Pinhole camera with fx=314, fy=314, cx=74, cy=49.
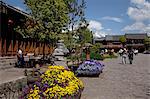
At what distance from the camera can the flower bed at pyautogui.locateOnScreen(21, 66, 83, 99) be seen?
7.42 metres

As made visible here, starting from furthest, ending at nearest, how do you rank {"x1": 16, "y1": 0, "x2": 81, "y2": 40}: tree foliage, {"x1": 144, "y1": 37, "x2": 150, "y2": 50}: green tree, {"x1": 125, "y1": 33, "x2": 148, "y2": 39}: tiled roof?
{"x1": 125, "y1": 33, "x2": 148, "y2": 39}: tiled roof < {"x1": 144, "y1": 37, "x2": 150, "y2": 50}: green tree < {"x1": 16, "y1": 0, "x2": 81, "y2": 40}: tree foliage

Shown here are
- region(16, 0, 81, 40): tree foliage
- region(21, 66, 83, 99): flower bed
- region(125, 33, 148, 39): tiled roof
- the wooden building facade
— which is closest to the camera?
region(21, 66, 83, 99): flower bed

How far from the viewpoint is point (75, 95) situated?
8.20 meters

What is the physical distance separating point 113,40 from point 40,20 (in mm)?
106931

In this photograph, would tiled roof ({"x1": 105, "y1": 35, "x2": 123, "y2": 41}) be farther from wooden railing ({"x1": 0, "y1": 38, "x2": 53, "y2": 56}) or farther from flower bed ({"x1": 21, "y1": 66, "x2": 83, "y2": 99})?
flower bed ({"x1": 21, "y1": 66, "x2": 83, "y2": 99})

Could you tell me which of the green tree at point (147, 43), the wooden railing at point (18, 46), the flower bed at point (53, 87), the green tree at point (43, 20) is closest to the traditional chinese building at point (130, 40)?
the green tree at point (147, 43)

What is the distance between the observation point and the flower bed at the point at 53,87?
292 inches

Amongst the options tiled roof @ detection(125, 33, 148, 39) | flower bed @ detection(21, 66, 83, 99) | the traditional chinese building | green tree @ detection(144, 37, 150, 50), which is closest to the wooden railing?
flower bed @ detection(21, 66, 83, 99)

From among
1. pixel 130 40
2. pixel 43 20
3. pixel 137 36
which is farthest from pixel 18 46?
pixel 137 36

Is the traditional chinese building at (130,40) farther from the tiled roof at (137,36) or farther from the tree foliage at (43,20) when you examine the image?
the tree foliage at (43,20)

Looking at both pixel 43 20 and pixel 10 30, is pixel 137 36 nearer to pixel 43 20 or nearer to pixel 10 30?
pixel 43 20

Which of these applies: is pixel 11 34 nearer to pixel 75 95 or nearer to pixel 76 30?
pixel 76 30

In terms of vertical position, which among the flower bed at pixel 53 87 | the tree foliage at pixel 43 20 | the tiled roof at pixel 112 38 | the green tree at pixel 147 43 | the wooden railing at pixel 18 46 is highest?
the tiled roof at pixel 112 38

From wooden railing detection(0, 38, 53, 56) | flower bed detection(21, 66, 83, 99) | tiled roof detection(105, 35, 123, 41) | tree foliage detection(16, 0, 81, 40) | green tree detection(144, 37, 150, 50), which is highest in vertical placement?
tiled roof detection(105, 35, 123, 41)
